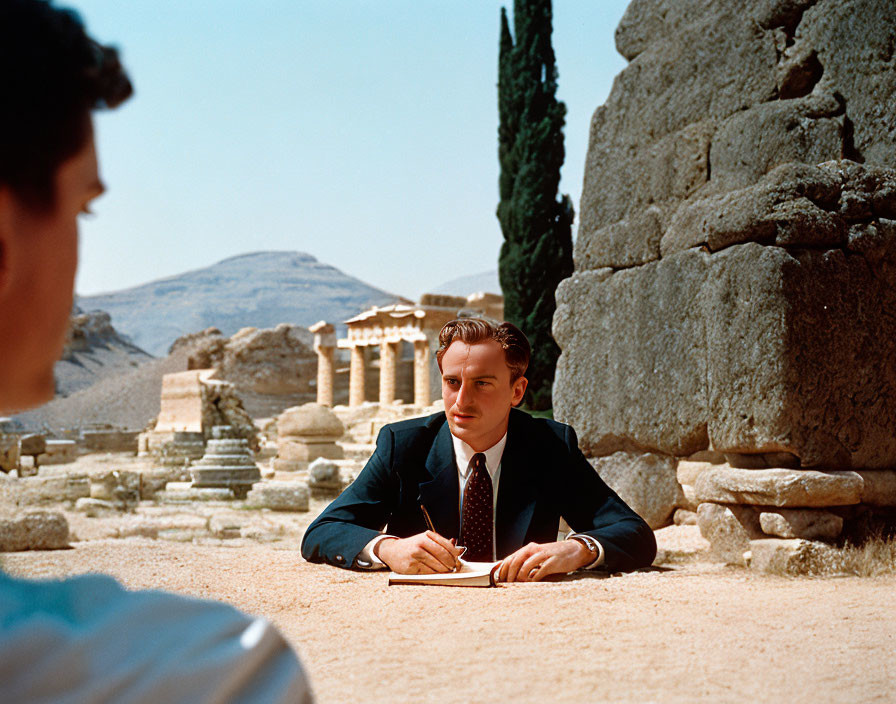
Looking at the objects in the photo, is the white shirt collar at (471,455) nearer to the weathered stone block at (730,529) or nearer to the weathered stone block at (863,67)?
the weathered stone block at (730,529)

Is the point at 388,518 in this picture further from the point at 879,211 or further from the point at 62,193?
the point at 879,211

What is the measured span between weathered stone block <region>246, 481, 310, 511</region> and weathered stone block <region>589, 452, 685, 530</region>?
6090 millimetres

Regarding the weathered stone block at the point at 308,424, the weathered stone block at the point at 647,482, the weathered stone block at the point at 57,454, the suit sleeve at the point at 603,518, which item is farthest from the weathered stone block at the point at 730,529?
the weathered stone block at the point at 57,454

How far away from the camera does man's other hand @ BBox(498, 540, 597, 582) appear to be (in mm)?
2768

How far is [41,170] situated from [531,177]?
53.0ft

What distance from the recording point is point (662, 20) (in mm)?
6641

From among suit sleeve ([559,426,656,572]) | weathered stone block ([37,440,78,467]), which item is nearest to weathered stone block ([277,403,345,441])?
weathered stone block ([37,440,78,467])

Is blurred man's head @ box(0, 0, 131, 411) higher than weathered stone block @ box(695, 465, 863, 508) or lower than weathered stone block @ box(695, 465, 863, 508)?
higher

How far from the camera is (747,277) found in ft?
15.1

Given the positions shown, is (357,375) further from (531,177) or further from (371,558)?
(371,558)

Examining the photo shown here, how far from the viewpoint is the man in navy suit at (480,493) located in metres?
2.85

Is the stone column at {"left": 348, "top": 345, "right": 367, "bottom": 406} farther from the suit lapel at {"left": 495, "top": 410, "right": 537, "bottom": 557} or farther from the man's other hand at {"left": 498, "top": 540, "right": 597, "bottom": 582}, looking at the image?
the man's other hand at {"left": 498, "top": 540, "right": 597, "bottom": 582}

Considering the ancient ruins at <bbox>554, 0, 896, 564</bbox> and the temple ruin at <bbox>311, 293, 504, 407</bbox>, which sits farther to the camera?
the temple ruin at <bbox>311, 293, 504, 407</bbox>

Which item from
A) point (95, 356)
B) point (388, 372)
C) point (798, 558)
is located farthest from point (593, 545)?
point (95, 356)
